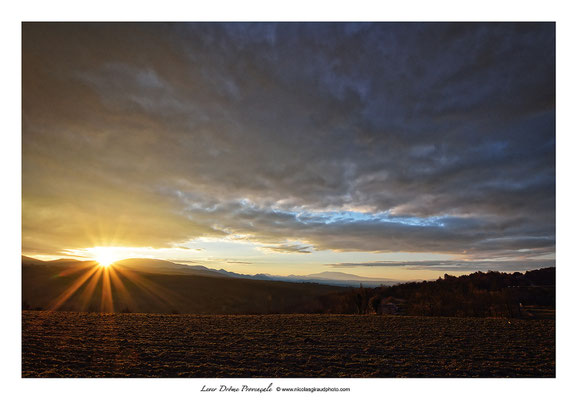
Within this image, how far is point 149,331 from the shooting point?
6.98 m

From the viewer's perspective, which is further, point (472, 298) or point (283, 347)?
point (472, 298)

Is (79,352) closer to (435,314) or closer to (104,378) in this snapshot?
(104,378)

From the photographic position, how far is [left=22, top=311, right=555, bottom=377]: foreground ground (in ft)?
16.7

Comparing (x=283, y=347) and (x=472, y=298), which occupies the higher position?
(x=283, y=347)

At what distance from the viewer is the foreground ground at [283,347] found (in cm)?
509

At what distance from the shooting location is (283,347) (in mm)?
5934

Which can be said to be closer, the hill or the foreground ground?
the foreground ground

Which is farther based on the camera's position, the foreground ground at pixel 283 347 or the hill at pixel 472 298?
the hill at pixel 472 298
